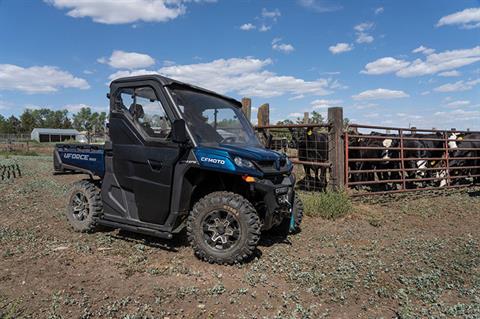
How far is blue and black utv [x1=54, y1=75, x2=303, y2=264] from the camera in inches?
174

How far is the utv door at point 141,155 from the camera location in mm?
4777

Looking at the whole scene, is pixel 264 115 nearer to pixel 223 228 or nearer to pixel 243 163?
pixel 243 163

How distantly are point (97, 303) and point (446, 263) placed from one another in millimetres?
4234

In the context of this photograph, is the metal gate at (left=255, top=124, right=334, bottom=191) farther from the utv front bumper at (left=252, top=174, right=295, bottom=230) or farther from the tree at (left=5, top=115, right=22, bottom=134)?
the tree at (left=5, top=115, right=22, bottom=134)

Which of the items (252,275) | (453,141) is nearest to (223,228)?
(252,275)

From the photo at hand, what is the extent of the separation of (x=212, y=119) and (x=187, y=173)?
0.94 meters

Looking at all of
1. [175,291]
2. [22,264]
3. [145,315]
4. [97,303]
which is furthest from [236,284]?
[22,264]

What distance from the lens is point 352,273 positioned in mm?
4273

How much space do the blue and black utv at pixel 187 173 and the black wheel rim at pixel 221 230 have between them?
0.01m

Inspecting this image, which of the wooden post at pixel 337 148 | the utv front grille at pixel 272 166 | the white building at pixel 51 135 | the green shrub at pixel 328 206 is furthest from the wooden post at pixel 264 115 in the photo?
the white building at pixel 51 135

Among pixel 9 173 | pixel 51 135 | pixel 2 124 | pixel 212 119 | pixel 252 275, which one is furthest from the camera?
pixel 2 124

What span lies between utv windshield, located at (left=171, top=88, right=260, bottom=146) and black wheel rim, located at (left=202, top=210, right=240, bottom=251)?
37.2 inches

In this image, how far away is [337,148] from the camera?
27.4 ft

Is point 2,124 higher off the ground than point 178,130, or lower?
higher
